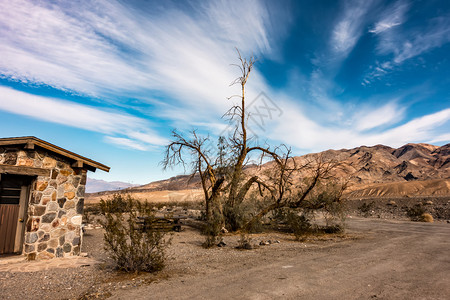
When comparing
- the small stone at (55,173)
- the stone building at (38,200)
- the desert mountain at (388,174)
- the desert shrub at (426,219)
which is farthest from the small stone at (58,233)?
the desert shrub at (426,219)

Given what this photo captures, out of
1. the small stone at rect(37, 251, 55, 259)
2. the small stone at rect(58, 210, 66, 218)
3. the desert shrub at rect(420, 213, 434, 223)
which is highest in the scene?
the small stone at rect(58, 210, 66, 218)

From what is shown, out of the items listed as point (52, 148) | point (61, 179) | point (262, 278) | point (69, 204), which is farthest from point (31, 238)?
point (262, 278)

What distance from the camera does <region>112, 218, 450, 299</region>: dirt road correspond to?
4668 mm

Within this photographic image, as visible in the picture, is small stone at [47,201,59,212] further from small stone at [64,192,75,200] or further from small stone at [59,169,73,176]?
small stone at [59,169,73,176]

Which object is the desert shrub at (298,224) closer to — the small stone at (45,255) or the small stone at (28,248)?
the small stone at (45,255)

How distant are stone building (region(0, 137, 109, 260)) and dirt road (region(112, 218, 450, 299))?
3.80 metres

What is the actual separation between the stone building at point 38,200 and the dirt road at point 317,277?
12.5ft

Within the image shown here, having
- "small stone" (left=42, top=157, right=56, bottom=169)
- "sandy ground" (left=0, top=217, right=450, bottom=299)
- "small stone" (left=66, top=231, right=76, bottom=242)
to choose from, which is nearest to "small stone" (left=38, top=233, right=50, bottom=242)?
"small stone" (left=66, top=231, right=76, bottom=242)

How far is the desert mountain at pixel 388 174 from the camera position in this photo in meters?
33.3

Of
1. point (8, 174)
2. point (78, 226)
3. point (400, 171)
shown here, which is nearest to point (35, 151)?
point (8, 174)

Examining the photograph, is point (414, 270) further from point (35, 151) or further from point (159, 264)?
point (35, 151)

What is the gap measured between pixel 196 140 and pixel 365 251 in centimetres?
913

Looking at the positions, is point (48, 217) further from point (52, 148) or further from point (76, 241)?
point (52, 148)

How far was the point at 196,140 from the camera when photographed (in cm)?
1433
